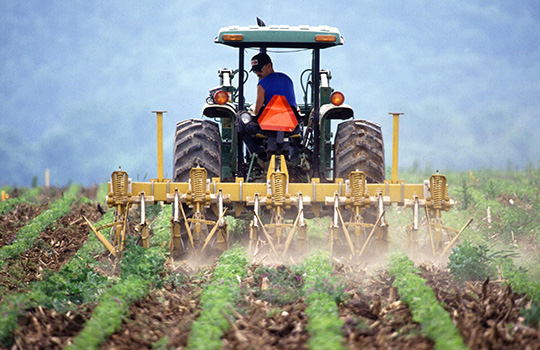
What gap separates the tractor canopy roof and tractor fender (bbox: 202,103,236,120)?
0.84m

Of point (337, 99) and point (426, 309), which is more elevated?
Answer: point (337, 99)

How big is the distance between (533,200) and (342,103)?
7.95 m

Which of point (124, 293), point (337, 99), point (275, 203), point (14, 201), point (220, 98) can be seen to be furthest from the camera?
point (14, 201)

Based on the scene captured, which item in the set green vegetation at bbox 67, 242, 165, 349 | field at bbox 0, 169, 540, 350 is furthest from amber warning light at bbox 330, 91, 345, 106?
green vegetation at bbox 67, 242, 165, 349

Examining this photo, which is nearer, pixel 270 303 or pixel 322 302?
pixel 322 302

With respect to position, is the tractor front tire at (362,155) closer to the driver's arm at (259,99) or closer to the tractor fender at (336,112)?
the tractor fender at (336,112)

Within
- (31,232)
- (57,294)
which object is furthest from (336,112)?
(31,232)

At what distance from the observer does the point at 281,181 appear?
8539mm

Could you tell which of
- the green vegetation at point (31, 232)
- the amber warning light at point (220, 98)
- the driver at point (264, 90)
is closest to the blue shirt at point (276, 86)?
the driver at point (264, 90)

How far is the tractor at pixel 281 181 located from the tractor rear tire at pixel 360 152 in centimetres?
1

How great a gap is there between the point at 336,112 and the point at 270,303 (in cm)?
396

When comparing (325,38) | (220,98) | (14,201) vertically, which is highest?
(325,38)

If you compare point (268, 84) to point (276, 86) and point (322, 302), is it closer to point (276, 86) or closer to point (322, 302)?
point (276, 86)

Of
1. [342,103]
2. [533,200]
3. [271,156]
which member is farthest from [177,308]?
[533,200]
